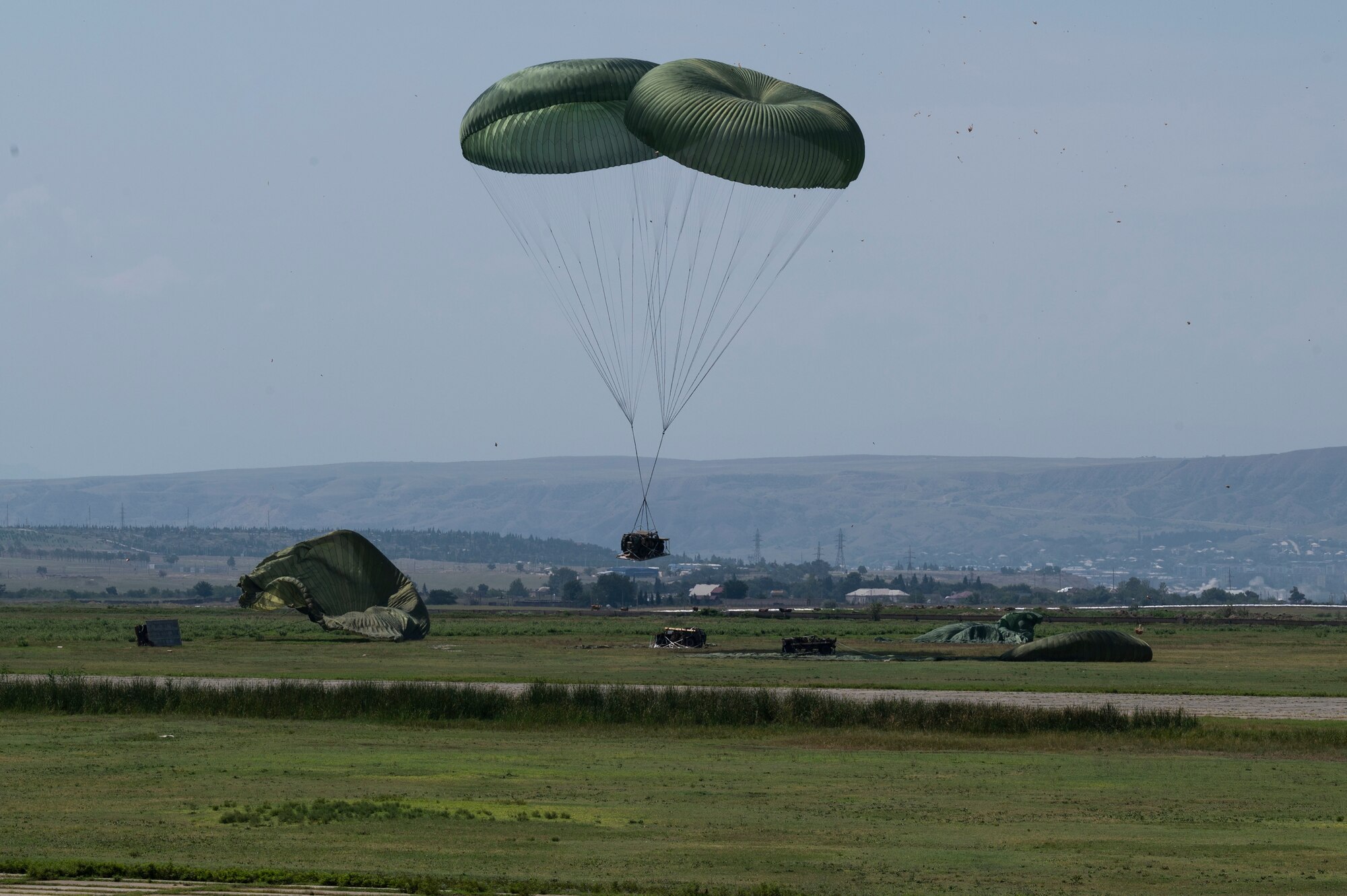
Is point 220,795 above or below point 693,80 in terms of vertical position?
below

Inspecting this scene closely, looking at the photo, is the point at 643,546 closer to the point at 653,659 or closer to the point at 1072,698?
the point at 1072,698

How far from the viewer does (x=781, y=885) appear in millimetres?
17562

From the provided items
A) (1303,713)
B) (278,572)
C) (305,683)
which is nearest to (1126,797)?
(1303,713)

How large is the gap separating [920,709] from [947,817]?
14.8 meters

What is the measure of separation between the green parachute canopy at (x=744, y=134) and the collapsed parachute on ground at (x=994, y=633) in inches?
1822

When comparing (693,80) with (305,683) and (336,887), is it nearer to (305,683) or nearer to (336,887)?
(305,683)

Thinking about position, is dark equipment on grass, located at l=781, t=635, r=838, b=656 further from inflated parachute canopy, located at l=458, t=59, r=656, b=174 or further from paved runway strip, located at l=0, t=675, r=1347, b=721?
inflated parachute canopy, located at l=458, t=59, r=656, b=174

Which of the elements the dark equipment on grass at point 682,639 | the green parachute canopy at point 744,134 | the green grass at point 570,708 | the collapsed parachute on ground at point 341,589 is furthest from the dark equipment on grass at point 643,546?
the collapsed parachute on ground at point 341,589

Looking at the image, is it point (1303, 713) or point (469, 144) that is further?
point (469, 144)

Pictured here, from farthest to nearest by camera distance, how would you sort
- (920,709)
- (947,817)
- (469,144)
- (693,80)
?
(469,144)
(693,80)
(920,709)
(947,817)

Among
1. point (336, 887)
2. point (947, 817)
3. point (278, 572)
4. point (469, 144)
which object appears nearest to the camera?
point (336, 887)

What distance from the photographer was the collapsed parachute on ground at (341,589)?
82438 mm

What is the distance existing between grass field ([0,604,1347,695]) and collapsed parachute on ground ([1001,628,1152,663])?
1.52 meters

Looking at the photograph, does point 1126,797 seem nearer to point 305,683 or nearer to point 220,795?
point 220,795
